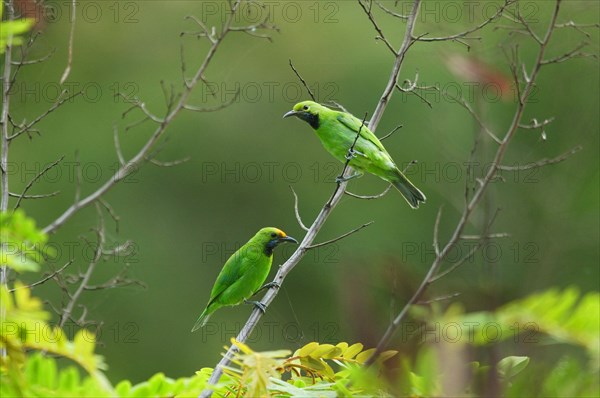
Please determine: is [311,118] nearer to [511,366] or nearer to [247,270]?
[247,270]

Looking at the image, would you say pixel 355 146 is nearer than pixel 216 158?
Yes

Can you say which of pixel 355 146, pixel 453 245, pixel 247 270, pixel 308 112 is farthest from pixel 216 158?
pixel 453 245

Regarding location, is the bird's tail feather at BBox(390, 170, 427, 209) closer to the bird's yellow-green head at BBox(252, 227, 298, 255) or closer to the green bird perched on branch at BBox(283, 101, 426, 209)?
the green bird perched on branch at BBox(283, 101, 426, 209)

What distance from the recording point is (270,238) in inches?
187

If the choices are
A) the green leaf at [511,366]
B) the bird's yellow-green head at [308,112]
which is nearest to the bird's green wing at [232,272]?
the bird's yellow-green head at [308,112]

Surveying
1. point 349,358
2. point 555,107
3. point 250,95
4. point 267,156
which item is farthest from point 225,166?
point 349,358

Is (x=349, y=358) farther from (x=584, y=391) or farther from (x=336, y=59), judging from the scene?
(x=336, y=59)

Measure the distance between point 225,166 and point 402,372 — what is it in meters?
15.2

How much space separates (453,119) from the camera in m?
14.8

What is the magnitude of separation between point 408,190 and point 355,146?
1.81ft

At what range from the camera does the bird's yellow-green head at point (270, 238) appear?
4.72 meters

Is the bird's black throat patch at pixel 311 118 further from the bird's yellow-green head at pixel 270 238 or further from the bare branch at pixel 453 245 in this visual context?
the bare branch at pixel 453 245

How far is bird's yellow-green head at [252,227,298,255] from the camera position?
4.72 meters

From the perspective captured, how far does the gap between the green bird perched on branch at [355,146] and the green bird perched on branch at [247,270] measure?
584mm
